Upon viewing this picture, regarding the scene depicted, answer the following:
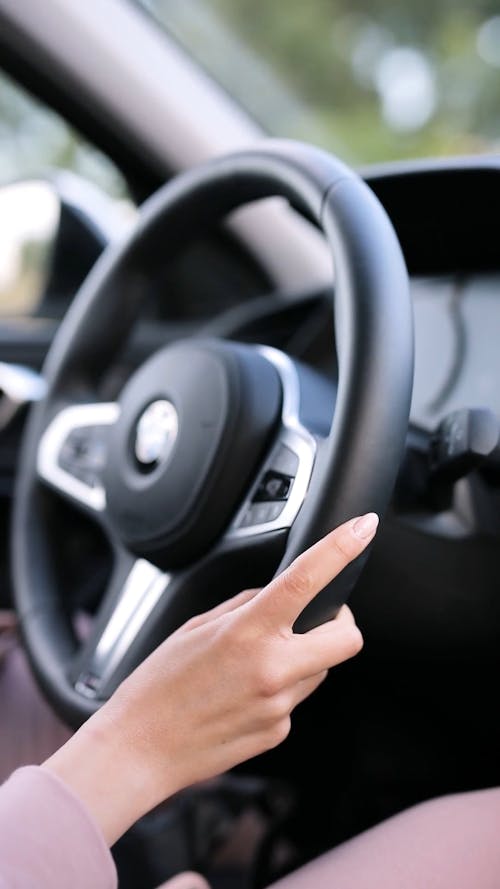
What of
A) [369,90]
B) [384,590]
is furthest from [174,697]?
[369,90]

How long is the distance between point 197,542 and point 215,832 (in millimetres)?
542

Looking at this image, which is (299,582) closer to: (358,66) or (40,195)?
(40,195)

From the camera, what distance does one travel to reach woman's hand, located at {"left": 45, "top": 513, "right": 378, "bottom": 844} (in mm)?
681

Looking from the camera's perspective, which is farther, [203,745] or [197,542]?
[197,542]

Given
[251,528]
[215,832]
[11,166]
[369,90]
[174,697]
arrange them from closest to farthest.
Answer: [174,697] < [251,528] < [215,832] < [11,166] < [369,90]

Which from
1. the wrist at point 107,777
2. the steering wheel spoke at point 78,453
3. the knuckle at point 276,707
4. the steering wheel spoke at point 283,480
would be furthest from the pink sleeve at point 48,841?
the steering wheel spoke at point 78,453

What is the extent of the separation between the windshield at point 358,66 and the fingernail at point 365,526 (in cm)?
79

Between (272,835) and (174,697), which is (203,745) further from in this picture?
(272,835)

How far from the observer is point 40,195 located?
5.52ft

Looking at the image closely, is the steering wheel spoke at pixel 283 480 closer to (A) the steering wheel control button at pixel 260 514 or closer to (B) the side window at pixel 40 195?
(A) the steering wheel control button at pixel 260 514

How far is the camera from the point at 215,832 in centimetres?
126

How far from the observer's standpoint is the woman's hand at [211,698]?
68cm

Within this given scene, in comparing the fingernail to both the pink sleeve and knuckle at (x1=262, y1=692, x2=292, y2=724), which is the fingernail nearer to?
knuckle at (x1=262, y1=692, x2=292, y2=724)

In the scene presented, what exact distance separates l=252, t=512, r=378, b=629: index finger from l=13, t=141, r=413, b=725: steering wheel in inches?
0.9
